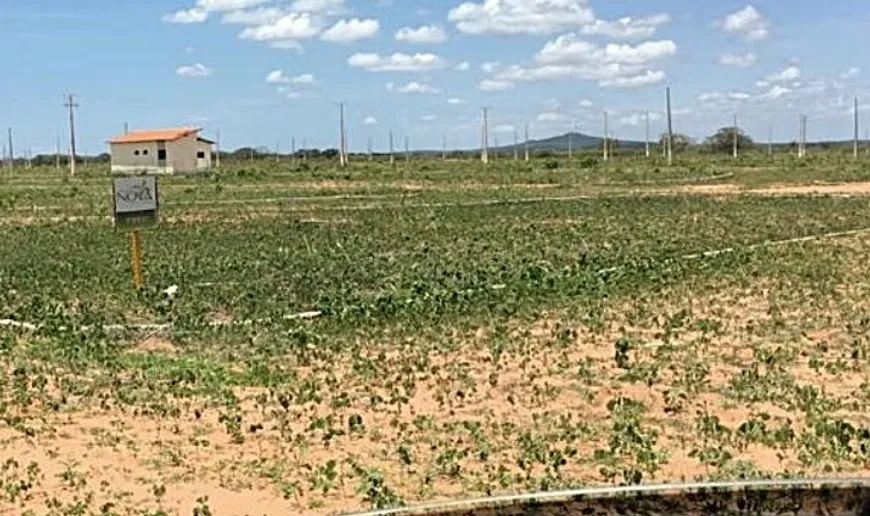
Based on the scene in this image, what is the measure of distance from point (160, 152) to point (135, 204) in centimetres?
6516

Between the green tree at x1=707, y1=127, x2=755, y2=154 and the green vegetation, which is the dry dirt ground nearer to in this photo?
the green vegetation

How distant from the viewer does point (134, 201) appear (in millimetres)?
13195

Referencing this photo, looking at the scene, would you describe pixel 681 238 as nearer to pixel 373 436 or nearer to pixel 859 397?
pixel 859 397

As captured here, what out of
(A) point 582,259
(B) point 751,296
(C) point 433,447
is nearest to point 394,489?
(C) point 433,447

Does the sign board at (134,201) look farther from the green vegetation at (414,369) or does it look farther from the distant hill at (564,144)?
the distant hill at (564,144)

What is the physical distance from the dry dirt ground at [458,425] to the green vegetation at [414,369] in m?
0.02

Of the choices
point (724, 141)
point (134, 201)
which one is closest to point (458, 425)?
point (134, 201)

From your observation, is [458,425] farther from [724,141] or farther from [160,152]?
[724,141]

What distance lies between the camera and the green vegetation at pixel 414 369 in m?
6.59

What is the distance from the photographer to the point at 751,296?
513 inches

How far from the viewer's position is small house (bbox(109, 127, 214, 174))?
251ft

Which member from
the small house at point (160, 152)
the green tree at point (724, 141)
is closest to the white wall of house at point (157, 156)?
the small house at point (160, 152)

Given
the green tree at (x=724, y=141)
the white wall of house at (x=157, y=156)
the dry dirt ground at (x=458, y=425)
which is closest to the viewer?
the dry dirt ground at (x=458, y=425)

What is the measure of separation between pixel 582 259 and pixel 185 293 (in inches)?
238
